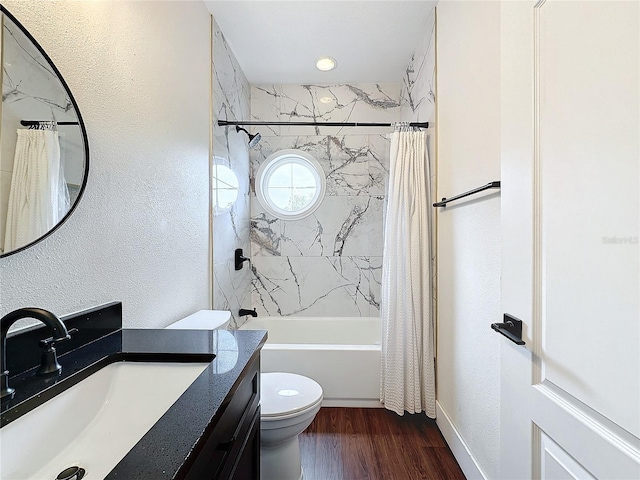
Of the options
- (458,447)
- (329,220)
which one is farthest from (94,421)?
(329,220)

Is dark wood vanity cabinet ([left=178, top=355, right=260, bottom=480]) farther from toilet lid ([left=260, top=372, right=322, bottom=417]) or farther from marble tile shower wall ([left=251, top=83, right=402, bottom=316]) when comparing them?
marble tile shower wall ([left=251, top=83, right=402, bottom=316])

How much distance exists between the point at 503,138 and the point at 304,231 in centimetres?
232

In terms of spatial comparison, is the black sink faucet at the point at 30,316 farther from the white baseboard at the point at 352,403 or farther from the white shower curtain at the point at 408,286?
the white baseboard at the point at 352,403

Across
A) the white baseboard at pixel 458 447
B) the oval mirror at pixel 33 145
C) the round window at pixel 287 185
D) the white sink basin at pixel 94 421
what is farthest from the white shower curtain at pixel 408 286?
the oval mirror at pixel 33 145

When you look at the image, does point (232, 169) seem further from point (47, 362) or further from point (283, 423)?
point (47, 362)

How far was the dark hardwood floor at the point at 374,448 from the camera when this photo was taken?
1.70m

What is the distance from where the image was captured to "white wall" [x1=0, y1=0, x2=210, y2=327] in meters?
0.94

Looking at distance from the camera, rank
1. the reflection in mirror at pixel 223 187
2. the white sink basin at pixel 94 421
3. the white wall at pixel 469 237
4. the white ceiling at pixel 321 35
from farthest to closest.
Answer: the reflection in mirror at pixel 223 187, the white ceiling at pixel 321 35, the white wall at pixel 469 237, the white sink basin at pixel 94 421

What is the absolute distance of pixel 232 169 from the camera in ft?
8.55

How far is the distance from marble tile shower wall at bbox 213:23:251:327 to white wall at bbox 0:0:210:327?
0.29m

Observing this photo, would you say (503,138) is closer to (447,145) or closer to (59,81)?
(447,145)

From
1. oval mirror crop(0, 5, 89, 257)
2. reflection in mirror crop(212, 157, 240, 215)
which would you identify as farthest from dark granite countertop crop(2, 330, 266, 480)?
reflection in mirror crop(212, 157, 240, 215)

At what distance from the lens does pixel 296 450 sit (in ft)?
5.36

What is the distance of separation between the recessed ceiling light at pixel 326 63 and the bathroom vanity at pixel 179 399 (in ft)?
7.66
